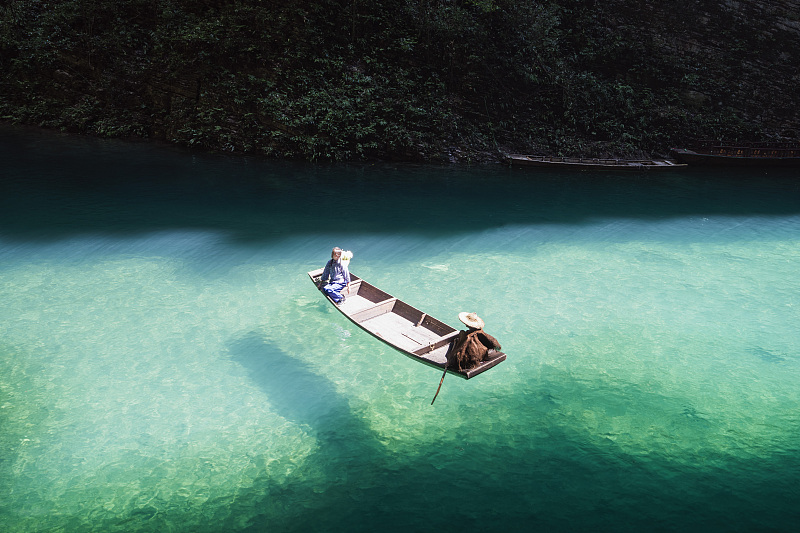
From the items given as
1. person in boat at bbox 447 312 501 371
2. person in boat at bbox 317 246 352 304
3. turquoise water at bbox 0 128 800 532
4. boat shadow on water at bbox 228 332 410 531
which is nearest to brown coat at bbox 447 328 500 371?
person in boat at bbox 447 312 501 371

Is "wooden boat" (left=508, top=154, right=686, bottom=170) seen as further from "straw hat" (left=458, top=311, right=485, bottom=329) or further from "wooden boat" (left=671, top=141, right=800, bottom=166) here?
"straw hat" (left=458, top=311, right=485, bottom=329)

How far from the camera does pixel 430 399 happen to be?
8086 millimetres

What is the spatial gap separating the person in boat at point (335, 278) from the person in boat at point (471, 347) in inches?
109

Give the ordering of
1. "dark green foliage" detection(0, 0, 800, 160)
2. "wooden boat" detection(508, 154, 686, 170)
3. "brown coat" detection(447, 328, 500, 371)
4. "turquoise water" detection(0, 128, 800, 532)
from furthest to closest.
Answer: "dark green foliage" detection(0, 0, 800, 160) → "wooden boat" detection(508, 154, 686, 170) → "brown coat" detection(447, 328, 500, 371) → "turquoise water" detection(0, 128, 800, 532)

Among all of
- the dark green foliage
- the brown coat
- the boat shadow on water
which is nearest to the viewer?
the boat shadow on water

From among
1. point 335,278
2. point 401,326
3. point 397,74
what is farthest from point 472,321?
point 397,74

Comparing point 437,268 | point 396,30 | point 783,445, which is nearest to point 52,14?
point 396,30

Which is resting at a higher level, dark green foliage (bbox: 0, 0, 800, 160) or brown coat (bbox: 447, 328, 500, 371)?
dark green foliage (bbox: 0, 0, 800, 160)

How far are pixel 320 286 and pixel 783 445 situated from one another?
7.08 m

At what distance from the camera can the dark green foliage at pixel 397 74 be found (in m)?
21.2

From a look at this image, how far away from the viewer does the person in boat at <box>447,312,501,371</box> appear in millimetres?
7195

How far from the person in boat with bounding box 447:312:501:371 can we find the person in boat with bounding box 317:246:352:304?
2779 mm

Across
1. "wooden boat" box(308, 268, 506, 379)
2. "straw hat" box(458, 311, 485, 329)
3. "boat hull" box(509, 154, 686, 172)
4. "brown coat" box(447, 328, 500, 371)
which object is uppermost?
"boat hull" box(509, 154, 686, 172)

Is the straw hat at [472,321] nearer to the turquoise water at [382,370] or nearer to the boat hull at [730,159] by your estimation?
the turquoise water at [382,370]
